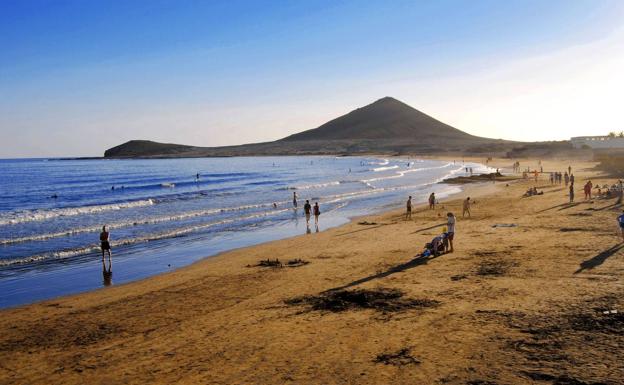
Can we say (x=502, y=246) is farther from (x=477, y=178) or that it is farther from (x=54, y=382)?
(x=477, y=178)

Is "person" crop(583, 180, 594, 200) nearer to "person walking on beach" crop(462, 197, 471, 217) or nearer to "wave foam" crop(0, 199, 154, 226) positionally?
"person walking on beach" crop(462, 197, 471, 217)

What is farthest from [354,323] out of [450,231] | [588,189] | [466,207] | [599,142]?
[599,142]

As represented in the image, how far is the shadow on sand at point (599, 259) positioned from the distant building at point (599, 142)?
68055 mm

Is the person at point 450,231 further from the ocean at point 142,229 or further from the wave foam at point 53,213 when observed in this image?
the wave foam at point 53,213

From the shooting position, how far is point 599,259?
13.4 meters

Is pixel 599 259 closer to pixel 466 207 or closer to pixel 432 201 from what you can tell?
pixel 466 207

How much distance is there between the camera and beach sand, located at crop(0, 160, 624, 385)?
7.70m

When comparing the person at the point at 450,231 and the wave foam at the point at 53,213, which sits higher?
the person at the point at 450,231

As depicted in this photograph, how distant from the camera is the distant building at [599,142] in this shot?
73.5 meters

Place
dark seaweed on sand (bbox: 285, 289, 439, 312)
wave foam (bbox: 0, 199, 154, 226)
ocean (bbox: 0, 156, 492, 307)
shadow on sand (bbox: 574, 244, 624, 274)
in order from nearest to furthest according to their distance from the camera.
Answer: dark seaweed on sand (bbox: 285, 289, 439, 312) < shadow on sand (bbox: 574, 244, 624, 274) < ocean (bbox: 0, 156, 492, 307) < wave foam (bbox: 0, 199, 154, 226)

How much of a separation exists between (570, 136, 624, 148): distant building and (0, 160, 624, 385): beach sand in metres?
68.2

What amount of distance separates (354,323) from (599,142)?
9110cm

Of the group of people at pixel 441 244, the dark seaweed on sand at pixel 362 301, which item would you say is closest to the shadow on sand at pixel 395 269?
the group of people at pixel 441 244

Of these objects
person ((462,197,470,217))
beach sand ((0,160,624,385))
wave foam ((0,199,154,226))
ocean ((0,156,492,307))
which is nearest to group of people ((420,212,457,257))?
beach sand ((0,160,624,385))
